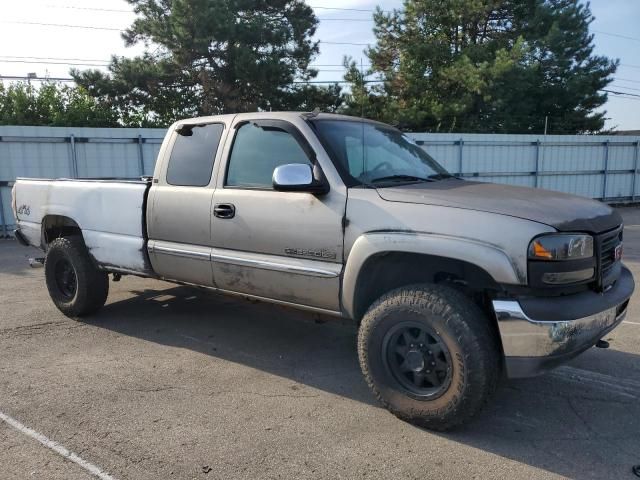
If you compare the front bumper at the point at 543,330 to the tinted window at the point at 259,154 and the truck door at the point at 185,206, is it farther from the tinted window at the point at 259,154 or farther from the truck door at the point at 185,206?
the truck door at the point at 185,206

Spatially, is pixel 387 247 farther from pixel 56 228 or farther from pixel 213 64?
pixel 213 64

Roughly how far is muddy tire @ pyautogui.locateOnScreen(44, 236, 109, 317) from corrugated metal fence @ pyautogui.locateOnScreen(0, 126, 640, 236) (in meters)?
6.01

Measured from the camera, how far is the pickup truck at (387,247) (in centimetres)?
320

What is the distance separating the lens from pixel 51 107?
2556cm

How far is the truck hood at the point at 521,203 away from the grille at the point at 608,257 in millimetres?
61

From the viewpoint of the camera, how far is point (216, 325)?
5.78m

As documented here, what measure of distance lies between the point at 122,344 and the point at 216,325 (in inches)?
38.0

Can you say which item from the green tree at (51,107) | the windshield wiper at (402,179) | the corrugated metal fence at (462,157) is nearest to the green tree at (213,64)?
the green tree at (51,107)

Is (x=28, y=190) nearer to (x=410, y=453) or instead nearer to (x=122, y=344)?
(x=122, y=344)

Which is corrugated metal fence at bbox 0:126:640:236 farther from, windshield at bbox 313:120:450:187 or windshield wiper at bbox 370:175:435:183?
windshield wiper at bbox 370:175:435:183

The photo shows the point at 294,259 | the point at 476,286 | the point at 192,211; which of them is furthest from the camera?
the point at 192,211

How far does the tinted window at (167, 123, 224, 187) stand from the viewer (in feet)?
15.5

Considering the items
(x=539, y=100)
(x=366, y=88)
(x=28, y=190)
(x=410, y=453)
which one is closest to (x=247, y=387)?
(x=410, y=453)

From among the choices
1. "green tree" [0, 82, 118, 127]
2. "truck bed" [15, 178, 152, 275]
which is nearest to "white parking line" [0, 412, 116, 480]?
"truck bed" [15, 178, 152, 275]
